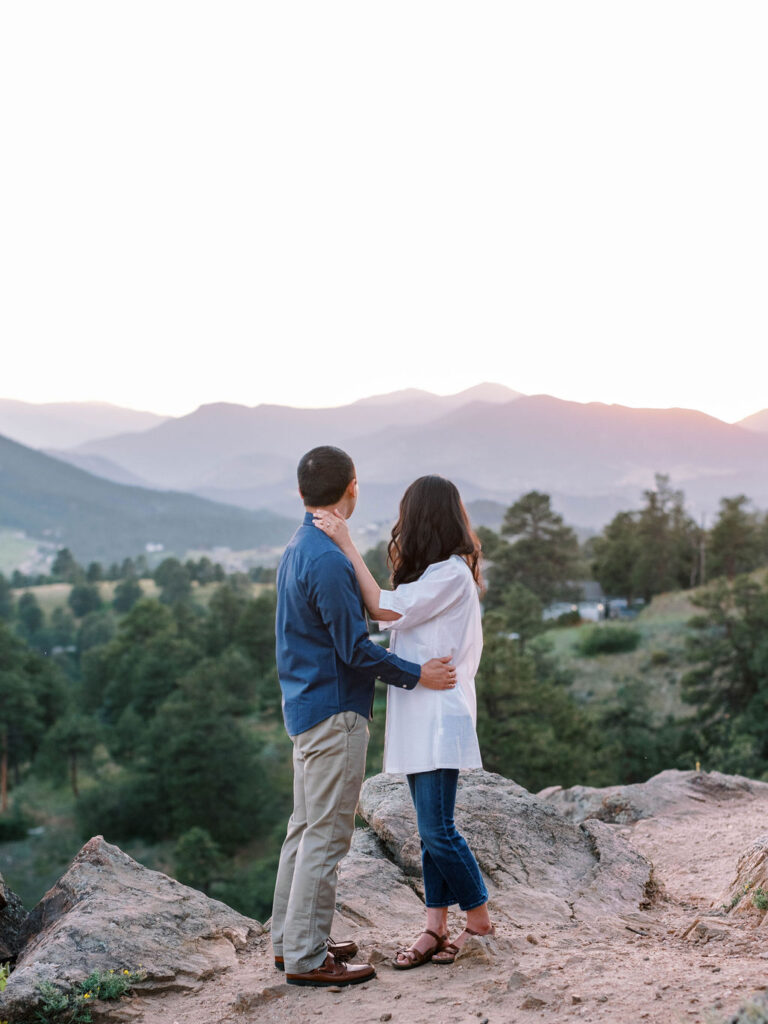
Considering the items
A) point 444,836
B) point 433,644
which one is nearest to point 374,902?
point 444,836

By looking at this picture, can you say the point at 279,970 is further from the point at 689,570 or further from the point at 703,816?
the point at 689,570

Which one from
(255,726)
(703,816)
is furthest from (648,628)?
(703,816)

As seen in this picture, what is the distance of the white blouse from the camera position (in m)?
4.33

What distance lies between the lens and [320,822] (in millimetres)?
4355

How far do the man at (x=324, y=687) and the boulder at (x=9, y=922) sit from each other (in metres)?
2.20

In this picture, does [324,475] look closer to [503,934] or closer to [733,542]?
[503,934]

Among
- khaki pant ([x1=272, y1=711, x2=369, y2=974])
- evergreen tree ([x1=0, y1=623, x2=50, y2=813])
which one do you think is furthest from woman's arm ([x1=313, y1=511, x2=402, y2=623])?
evergreen tree ([x1=0, y1=623, x2=50, y2=813])

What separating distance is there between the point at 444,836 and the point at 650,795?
6.52 metres

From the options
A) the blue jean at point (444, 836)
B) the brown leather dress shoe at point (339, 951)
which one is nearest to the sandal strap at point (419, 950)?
the blue jean at point (444, 836)

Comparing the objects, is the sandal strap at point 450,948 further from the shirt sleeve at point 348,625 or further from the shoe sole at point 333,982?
the shirt sleeve at point 348,625

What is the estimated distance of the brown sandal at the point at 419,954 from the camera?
459 cm

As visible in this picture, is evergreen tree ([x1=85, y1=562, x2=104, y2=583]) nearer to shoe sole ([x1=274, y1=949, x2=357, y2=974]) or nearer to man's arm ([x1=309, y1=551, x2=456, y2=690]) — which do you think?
shoe sole ([x1=274, y1=949, x2=357, y2=974])

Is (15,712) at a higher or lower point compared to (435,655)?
lower

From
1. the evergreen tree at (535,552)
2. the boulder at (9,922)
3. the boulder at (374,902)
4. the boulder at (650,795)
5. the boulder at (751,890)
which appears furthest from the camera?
the evergreen tree at (535,552)
